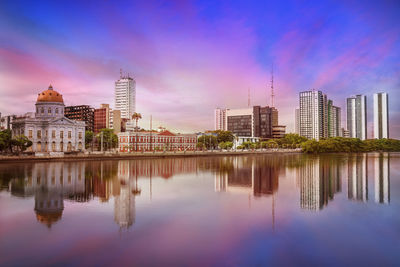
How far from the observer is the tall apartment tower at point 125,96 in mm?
188125

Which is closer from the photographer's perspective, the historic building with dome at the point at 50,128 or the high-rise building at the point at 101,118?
the historic building with dome at the point at 50,128

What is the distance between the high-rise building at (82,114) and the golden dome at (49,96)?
65.8m

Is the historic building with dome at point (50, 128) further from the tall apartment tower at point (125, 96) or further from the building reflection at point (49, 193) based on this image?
the tall apartment tower at point (125, 96)

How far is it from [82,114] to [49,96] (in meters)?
68.4

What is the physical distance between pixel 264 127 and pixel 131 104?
82613 millimetres

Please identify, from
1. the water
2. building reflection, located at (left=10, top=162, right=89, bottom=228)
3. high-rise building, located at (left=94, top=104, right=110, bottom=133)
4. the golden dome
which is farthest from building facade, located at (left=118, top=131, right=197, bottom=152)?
the water

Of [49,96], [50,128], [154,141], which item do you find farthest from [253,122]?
[50,128]

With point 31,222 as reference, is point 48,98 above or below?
above

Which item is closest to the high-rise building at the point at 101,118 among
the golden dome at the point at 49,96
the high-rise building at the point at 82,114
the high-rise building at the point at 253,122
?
the high-rise building at the point at 82,114

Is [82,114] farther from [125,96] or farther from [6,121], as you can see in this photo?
[125,96]

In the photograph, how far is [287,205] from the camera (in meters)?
20.4

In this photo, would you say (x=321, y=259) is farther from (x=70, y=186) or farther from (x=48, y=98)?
(x=48, y=98)

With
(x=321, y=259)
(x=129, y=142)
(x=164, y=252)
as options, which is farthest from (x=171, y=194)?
(x=129, y=142)

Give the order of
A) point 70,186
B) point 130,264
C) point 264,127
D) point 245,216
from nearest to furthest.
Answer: point 130,264, point 245,216, point 70,186, point 264,127
